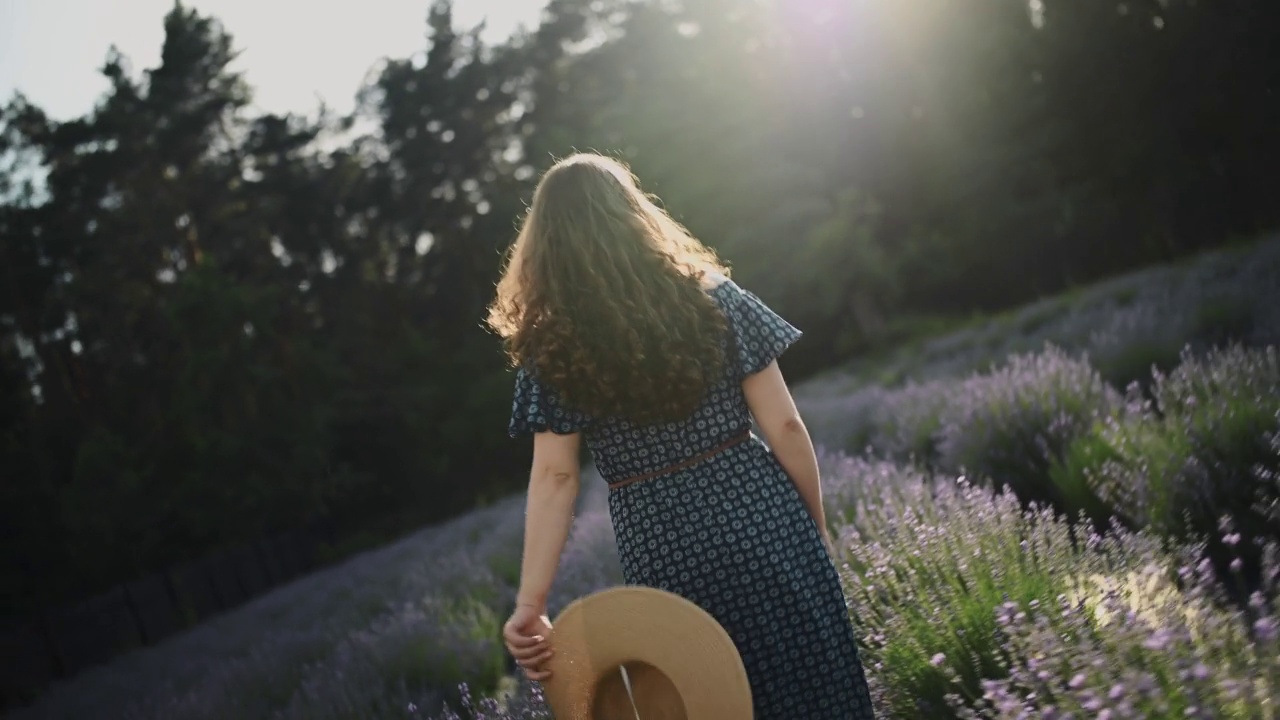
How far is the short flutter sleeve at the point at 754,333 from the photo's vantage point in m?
2.62

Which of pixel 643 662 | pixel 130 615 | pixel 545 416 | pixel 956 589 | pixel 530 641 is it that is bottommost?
pixel 130 615

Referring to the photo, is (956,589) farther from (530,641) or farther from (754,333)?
→ (530,641)

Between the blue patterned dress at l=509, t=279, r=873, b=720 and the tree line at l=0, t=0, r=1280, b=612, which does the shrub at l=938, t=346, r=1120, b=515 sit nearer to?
the blue patterned dress at l=509, t=279, r=873, b=720

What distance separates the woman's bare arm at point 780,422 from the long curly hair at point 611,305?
0.38ft

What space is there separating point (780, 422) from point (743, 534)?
0.26 m

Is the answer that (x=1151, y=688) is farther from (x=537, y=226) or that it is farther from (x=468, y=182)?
(x=468, y=182)

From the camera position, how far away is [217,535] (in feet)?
77.6

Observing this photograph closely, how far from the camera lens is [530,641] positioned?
8.30 ft

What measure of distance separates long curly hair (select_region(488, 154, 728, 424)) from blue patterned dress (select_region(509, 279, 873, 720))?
0.25ft

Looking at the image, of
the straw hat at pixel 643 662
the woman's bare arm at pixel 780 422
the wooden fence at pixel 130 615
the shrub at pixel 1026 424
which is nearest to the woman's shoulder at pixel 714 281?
the woman's bare arm at pixel 780 422

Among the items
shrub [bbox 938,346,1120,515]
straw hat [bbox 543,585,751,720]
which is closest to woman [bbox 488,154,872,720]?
straw hat [bbox 543,585,751,720]

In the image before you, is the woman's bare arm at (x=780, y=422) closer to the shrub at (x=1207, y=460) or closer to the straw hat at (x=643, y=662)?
the straw hat at (x=643, y=662)

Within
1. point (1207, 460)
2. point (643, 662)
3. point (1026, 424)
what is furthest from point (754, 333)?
point (1026, 424)

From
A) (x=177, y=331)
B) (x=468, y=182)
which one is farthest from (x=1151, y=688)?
(x=468, y=182)
